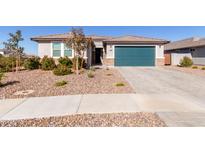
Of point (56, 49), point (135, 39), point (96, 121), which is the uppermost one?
point (135, 39)

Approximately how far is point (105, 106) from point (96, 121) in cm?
159

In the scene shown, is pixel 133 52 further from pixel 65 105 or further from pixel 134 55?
pixel 65 105

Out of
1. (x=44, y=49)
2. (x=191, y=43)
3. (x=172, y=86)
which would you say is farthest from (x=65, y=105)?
(x=191, y=43)

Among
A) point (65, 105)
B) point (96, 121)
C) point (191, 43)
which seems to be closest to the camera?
point (96, 121)

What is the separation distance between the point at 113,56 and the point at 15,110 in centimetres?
1976

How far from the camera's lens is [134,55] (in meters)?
26.4

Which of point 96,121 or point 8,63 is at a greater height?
point 8,63

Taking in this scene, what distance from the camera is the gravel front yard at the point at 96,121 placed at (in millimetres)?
5855

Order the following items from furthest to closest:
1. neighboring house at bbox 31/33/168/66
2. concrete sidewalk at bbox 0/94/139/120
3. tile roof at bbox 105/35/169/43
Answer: neighboring house at bbox 31/33/168/66 → tile roof at bbox 105/35/169/43 → concrete sidewalk at bbox 0/94/139/120

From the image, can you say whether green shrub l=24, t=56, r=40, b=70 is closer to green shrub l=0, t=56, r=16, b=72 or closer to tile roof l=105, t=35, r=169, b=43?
green shrub l=0, t=56, r=16, b=72

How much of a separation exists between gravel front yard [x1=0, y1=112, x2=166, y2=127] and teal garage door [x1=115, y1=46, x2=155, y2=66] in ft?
66.3

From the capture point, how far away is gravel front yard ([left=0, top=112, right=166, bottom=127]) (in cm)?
586

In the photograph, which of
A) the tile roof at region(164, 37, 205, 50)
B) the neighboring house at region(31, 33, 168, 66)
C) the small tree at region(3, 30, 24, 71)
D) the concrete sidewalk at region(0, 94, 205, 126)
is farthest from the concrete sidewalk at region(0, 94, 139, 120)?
the tile roof at region(164, 37, 205, 50)
